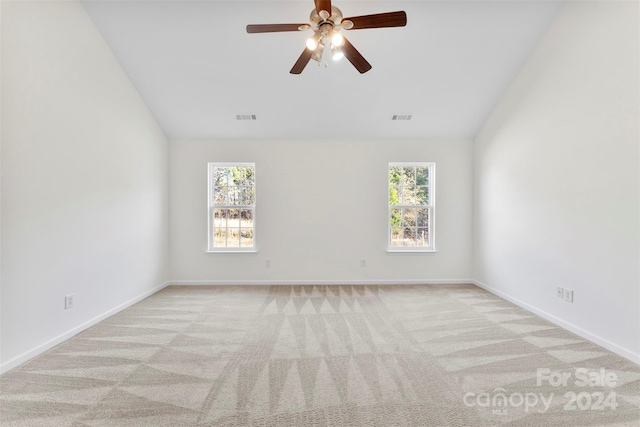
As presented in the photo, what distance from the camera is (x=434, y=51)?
140 inches

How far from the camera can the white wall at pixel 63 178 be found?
7.78ft

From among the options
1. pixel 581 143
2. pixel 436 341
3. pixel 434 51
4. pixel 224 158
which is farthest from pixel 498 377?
pixel 224 158

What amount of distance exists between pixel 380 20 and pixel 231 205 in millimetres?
3773

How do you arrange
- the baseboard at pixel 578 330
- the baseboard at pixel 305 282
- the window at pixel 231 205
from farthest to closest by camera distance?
the window at pixel 231 205 → the baseboard at pixel 305 282 → the baseboard at pixel 578 330

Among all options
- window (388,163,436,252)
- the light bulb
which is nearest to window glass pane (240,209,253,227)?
window (388,163,436,252)

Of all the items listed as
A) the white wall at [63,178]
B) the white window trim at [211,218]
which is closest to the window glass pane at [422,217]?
the white window trim at [211,218]

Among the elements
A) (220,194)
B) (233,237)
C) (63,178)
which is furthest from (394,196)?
(63,178)

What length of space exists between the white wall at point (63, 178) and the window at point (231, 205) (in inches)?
46.5

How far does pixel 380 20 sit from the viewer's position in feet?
7.18

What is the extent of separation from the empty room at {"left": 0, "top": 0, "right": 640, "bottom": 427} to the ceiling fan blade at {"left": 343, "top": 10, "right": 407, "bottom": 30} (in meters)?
0.03

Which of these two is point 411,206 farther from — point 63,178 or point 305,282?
point 63,178

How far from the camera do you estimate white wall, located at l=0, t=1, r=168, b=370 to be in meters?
2.37

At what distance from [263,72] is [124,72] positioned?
1.76 metres

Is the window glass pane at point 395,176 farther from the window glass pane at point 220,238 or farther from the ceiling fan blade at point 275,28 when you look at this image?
the ceiling fan blade at point 275,28
